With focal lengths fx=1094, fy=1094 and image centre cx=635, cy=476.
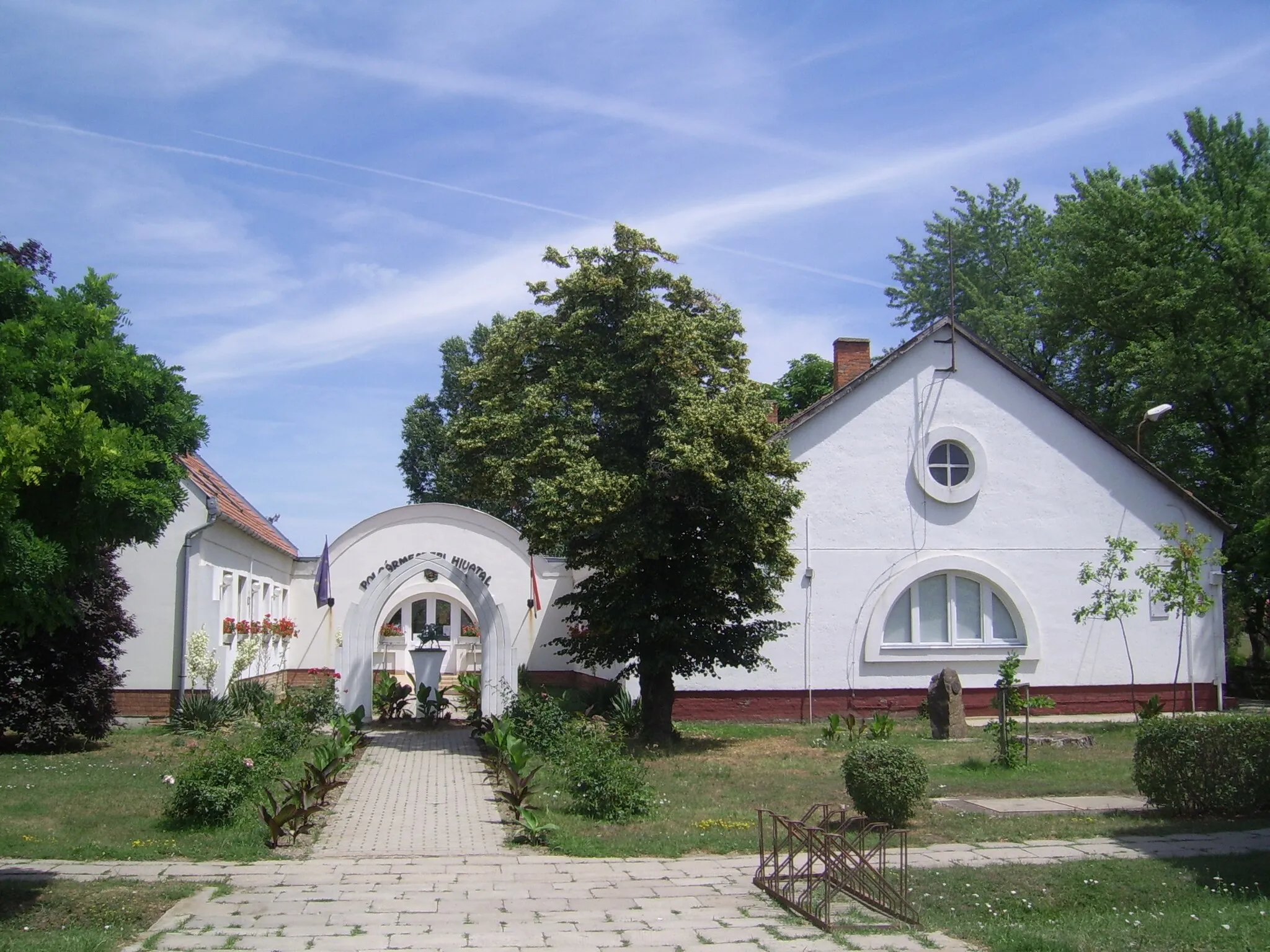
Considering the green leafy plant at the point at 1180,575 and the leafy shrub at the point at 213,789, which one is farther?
the green leafy plant at the point at 1180,575

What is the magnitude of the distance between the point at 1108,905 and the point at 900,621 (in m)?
13.5

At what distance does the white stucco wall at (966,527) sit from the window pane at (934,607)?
389 millimetres

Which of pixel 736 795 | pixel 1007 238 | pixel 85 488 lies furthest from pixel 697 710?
pixel 1007 238

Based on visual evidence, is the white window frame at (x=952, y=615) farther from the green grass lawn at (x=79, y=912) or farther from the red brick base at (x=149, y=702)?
the green grass lawn at (x=79, y=912)

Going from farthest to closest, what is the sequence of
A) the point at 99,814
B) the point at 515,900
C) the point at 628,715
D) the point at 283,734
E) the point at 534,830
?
1. the point at 628,715
2. the point at 283,734
3. the point at 99,814
4. the point at 534,830
5. the point at 515,900

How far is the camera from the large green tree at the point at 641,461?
1620 cm

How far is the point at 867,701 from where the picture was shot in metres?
21.6

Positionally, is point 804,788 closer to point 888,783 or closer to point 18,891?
point 888,783

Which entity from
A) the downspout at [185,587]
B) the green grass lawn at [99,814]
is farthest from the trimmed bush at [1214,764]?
the downspout at [185,587]

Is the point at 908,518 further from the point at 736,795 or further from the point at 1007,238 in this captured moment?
the point at 1007,238

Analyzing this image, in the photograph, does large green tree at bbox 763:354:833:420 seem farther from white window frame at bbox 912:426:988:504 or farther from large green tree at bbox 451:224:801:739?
large green tree at bbox 451:224:801:739

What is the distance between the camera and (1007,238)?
41750 millimetres

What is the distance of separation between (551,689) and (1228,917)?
63.2ft

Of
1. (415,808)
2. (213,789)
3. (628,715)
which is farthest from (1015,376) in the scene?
(213,789)
